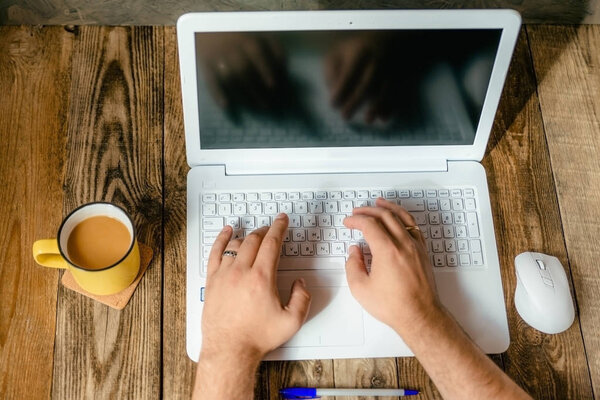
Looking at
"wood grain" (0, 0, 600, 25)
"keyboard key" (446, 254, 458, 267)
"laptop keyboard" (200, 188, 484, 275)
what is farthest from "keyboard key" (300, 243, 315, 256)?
"wood grain" (0, 0, 600, 25)

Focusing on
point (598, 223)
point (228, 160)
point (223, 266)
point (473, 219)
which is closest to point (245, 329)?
point (223, 266)

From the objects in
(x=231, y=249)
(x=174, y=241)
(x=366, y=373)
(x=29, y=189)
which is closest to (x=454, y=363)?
(x=366, y=373)

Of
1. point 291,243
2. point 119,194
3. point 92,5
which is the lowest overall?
point 291,243

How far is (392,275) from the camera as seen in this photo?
0.84 meters

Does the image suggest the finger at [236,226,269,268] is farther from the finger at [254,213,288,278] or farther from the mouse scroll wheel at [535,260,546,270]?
the mouse scroll wheel at [535,260,546,270]

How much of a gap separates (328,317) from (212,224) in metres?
0.23

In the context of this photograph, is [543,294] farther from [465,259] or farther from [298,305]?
[298,305]

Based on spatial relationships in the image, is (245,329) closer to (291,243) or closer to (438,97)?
(291,243)

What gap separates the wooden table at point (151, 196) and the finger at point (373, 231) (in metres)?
0.19

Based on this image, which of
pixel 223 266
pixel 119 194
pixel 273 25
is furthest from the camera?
pixel 119 194

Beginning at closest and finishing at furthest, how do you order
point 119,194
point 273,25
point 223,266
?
point 273,25
point 223,266
point 119,194

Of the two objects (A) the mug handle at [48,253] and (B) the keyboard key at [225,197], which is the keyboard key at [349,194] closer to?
(B) the keyboard key at [225,197]

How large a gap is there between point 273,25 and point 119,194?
404 mm

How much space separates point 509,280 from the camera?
3.10 feet
